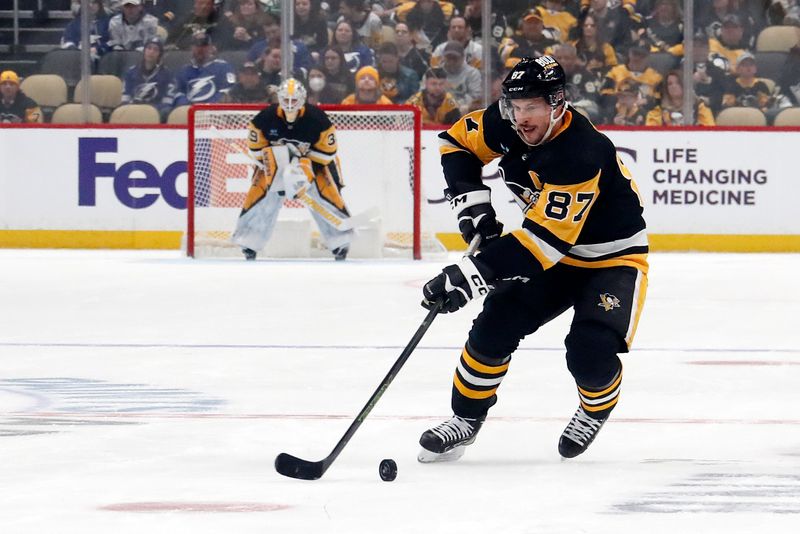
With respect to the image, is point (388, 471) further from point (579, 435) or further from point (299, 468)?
point (579, 435)

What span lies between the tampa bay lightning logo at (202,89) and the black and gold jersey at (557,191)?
758 centimetres

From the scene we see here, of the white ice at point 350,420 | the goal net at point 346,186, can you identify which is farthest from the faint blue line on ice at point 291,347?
the goal net at point 346,186

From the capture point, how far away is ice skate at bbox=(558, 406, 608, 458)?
339cm

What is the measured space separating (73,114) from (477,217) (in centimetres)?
810

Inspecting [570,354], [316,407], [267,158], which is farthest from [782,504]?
[267,158]

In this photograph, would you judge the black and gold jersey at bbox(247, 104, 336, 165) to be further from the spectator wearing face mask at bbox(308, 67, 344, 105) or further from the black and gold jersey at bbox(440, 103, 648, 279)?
the black and gold jersey at bbox(440, 103, 648, 279)

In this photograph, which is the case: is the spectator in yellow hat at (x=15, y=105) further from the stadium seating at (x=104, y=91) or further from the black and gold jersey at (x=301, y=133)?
the black and gold jersey at (x=301, y=133)

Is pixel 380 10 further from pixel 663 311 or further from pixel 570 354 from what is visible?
pixel 570 354

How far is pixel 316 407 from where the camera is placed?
13.6ft

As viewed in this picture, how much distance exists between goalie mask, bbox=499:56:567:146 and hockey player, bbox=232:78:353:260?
7050 mm

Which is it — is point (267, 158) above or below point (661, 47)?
below

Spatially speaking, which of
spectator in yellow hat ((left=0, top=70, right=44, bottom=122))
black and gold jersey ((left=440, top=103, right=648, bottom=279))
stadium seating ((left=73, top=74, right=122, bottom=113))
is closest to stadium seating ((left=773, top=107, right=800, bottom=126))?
stadium seating ((left=73, top=74, right=122, bottom=113))

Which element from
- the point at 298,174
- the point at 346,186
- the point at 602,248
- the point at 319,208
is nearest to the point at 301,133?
the point at 298,174

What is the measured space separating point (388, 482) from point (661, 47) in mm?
8323
